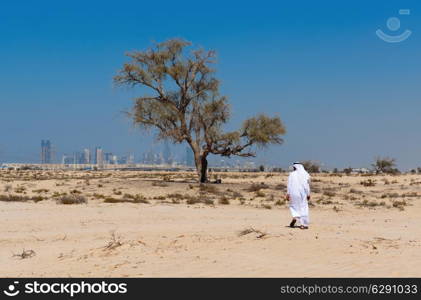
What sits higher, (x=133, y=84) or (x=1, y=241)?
(x=133, y=84)

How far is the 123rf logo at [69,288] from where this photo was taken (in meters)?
9.38

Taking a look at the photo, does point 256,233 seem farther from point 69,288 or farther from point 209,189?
point 209,189

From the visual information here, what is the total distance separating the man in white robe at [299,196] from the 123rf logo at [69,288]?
7.38 m

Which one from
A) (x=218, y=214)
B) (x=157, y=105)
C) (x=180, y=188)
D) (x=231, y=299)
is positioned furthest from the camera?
(x=157, y=105)

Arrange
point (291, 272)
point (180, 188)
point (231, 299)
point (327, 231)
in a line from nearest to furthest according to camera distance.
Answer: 1. point (231, 299)
2. point (291, 272)
3. point (327, 231)
4. point (180, 188)

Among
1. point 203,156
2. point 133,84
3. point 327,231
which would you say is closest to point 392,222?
point 327,231

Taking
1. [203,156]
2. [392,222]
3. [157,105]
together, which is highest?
[157,105]

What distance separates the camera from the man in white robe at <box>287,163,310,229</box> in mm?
15969

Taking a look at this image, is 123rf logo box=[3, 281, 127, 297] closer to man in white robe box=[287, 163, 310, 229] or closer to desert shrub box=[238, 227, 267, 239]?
desert shrub box=[238, 227, 267, 239]

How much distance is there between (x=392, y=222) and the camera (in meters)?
20.7

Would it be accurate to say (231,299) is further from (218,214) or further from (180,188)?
(180,188)

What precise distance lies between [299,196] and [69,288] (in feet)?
26.8

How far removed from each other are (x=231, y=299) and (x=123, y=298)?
5.47 feet

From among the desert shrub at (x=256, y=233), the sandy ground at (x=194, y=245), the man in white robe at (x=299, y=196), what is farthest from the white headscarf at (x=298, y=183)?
the desert shrub at (x=256, y=233)
